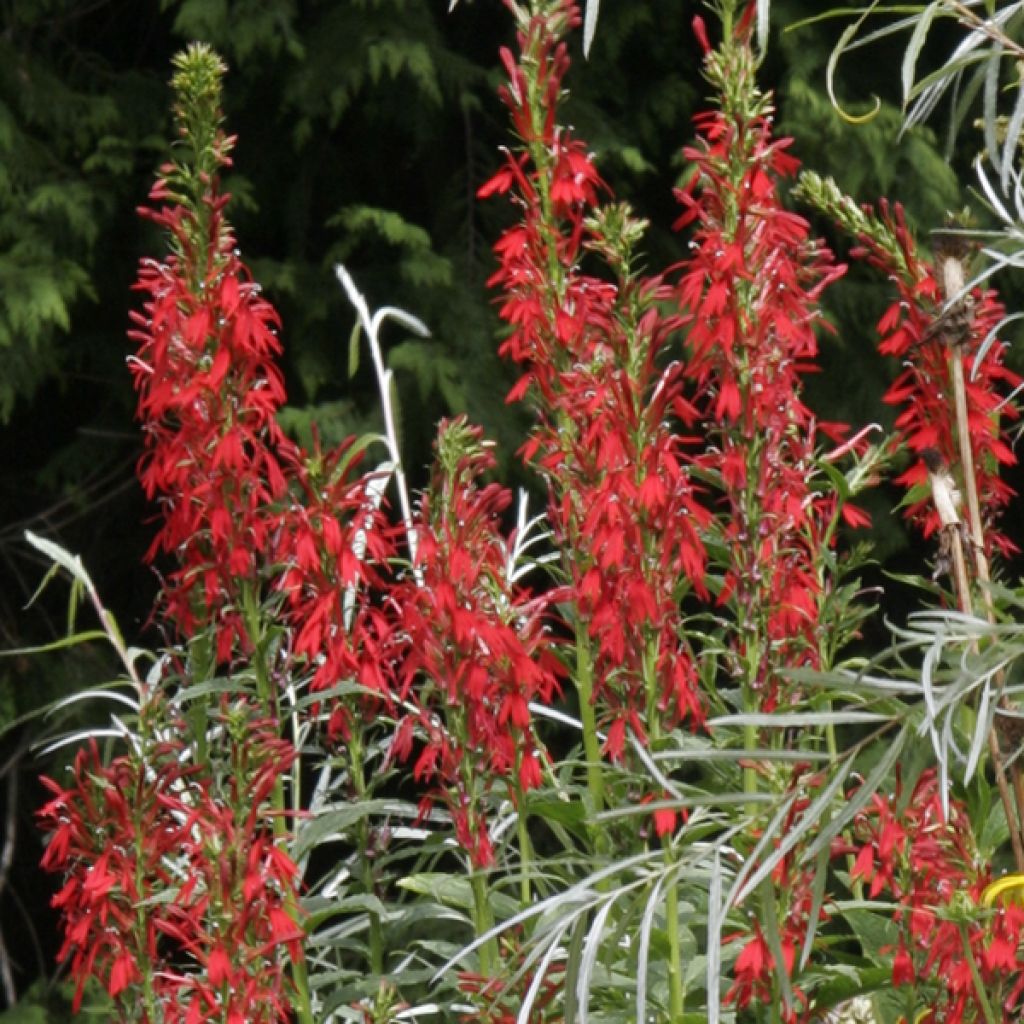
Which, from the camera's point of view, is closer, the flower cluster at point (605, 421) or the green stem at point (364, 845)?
the flower cluster at point (605, 421)

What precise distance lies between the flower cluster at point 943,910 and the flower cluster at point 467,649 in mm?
220

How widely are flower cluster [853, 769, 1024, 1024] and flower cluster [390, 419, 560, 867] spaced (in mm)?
220

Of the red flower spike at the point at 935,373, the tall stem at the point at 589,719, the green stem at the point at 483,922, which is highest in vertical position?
the red flower spike at the point at 935,373

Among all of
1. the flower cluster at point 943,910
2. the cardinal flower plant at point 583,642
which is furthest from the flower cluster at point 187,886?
the flower cluster at point 943,910

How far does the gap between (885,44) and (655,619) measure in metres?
2.66

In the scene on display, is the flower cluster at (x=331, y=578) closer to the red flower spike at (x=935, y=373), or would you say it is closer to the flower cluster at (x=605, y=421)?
the flower cluster at (x=605, y=421)

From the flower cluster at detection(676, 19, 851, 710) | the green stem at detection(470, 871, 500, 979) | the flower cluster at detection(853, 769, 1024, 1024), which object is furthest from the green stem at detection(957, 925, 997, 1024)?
the green stem at detection(470, 871, 500, 979)

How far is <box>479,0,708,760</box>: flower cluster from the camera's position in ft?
3.66

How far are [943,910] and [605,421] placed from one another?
35 centimetres

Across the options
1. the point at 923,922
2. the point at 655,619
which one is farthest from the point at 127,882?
the point at 923,922

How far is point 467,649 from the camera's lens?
1135 mm

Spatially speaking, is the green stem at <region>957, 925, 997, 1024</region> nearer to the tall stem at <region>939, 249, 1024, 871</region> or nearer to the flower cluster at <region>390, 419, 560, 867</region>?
the tall stem at <region>939, 249, 1024, 871</region>

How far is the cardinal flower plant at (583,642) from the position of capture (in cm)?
104

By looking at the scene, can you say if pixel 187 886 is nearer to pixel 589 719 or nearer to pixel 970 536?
pixel 589 719
